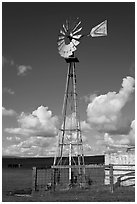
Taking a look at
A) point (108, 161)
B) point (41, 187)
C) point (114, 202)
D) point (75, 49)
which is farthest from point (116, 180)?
point (75, 49)

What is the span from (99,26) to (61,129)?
8.32m

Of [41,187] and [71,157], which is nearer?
[41,187]

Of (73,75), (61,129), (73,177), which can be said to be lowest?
(73,177)

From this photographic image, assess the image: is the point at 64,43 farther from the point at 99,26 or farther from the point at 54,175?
the point at 54,175

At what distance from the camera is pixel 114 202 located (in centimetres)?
1170

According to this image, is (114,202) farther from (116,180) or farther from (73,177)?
(73,177)

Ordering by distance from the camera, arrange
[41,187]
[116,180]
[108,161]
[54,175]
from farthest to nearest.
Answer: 1. [108,161]
2. [116,180]
3. [41,187]
4. [54,175]

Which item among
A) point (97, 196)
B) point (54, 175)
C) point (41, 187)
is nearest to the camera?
point (97, 196)

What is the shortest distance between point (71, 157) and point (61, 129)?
2297mm

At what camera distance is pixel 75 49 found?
21.6 m

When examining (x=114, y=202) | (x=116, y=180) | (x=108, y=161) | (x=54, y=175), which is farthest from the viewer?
(x=108, y=161)

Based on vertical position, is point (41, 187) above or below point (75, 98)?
below

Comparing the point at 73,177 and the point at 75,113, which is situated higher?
→ the point at 75,113

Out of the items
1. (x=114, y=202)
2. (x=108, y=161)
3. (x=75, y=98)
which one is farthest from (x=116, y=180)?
(x=114, y=202)
